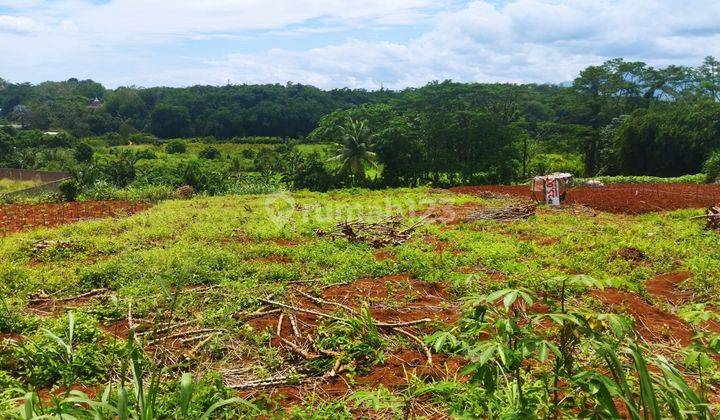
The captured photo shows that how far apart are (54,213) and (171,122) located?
1904 inches

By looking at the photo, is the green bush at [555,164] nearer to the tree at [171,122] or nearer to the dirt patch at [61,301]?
the dirt patch at [61,301]

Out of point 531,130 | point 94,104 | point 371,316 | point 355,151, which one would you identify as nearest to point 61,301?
point 371,316

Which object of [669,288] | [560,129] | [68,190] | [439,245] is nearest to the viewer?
[669,288]

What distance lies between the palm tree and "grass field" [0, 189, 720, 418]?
578 inches

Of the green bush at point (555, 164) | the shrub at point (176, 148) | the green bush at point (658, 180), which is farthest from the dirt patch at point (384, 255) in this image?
the shrub at point (176, 148)

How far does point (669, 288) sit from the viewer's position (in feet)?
22.7

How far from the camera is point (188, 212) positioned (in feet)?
47.1

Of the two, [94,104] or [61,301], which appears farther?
[94,104]

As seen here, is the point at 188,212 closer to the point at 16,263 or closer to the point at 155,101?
the point at 16,263

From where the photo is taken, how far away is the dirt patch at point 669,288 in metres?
6.50

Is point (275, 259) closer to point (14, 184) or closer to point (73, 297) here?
point (73, 297)

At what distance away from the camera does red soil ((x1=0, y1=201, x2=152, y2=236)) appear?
45.0 ft

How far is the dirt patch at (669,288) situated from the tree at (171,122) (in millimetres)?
60281

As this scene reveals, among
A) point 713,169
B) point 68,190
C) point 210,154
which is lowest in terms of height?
point 68,190
